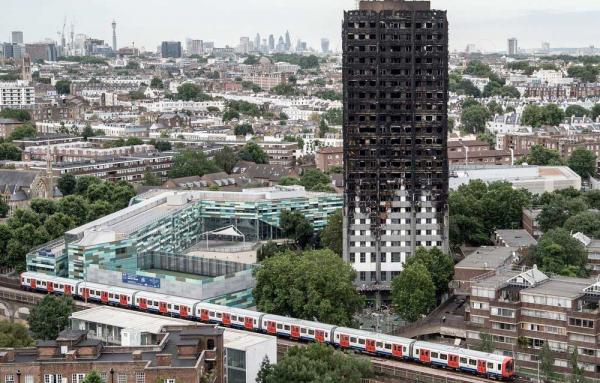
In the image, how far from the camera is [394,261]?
45969 mm

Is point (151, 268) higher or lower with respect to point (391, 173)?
lower

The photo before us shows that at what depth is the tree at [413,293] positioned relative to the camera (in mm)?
40250

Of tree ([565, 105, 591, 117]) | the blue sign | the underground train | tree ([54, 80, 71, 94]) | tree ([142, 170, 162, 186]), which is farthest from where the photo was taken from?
tree ([54, 80, 71, 94])

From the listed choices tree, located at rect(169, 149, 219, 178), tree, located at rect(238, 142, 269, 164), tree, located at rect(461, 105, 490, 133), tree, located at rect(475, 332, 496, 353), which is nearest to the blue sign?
tree, located at rect(475, 332, 496, 353)

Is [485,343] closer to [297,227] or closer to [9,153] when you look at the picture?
[297,227]

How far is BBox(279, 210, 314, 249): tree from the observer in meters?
53.3

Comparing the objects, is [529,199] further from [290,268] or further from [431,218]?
[290,268]

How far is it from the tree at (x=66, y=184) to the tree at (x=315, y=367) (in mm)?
42238

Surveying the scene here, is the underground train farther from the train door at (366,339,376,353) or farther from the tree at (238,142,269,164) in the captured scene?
the tree at (238,142,269,164)

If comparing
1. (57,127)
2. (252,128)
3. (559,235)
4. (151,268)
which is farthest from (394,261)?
(57,127)

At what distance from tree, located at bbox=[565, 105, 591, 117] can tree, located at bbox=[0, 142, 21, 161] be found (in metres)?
50.6

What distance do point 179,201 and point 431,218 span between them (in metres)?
14.0

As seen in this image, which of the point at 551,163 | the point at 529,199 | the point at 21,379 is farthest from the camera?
the point at 551,163

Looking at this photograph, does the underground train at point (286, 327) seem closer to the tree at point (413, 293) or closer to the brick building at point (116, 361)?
the tree at point (413, 293)
